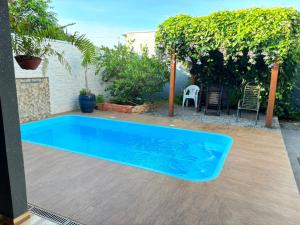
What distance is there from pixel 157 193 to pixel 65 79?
6.06 metres

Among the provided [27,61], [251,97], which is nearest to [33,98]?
[27,61]

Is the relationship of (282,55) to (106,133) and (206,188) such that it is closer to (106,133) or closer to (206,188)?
(206,188)

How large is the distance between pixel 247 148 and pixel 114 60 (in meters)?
5.72

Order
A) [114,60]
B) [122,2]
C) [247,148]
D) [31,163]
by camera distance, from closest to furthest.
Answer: [31,163] < [247,148] < [114,60] < [122,2]

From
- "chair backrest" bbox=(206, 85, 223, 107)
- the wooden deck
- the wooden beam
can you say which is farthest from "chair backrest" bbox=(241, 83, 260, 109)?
the wooden beam

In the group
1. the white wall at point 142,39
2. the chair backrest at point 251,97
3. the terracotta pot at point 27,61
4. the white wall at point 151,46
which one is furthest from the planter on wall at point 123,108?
the terracotta pot at point 27,61

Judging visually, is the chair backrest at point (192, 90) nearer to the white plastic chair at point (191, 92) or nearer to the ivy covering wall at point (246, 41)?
the white plastic chair at point (191, 92)

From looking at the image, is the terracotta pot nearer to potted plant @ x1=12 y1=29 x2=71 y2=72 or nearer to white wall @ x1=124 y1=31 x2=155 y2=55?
potted plant @ x1=12 y1=29 x2=71 y2=72

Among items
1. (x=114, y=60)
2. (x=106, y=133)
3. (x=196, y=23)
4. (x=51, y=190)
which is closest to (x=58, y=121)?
(x=106, y=133)

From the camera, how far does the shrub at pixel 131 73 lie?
805 cm

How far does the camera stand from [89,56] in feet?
9.16

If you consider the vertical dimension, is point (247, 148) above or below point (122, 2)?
below

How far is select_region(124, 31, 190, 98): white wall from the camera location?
33.8 feet

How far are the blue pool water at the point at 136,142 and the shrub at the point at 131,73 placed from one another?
175 cm
